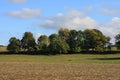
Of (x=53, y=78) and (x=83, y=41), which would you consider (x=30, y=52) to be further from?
(x=53, y=78)

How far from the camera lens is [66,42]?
15350cm

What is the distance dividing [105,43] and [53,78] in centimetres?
12006

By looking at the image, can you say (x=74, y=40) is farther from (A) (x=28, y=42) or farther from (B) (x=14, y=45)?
(B) (x=14, y=45)

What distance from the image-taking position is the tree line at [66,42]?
139 meters

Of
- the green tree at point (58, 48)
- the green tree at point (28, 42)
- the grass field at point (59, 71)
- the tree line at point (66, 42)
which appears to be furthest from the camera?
the green tree at point (28, 42)

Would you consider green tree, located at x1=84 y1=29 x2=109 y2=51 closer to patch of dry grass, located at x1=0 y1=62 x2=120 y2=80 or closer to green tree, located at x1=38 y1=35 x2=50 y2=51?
green tree, located at x1=38 y1=35 x2=50 y2=51

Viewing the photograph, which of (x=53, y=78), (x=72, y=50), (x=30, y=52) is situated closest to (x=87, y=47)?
(x=72, y=50)

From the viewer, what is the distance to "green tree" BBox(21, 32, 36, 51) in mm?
151475

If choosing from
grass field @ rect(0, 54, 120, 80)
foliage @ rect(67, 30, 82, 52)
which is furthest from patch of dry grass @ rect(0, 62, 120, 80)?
foliage @ rect(67, 30, 82, 52)

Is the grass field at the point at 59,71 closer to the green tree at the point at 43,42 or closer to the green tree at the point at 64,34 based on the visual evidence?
the green tree at the point at 43,42

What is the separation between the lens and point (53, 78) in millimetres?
30562

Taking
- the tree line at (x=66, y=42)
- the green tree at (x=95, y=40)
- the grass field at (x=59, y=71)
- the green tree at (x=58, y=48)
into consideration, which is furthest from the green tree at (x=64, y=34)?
the grass field at (x=59, y=71)

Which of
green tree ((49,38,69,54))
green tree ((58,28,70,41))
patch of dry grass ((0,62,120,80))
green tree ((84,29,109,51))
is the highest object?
green tree ((58,28,70,41))

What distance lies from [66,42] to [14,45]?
810 inches
